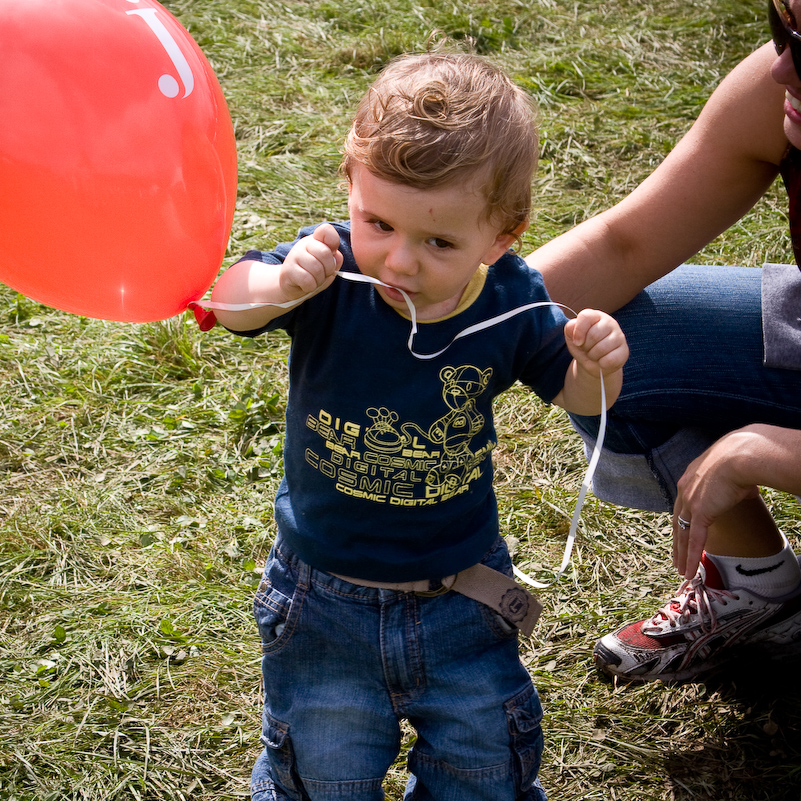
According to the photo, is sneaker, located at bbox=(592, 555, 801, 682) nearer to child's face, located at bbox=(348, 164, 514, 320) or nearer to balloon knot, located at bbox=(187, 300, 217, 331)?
child's face, located at bbox=(348, 164, 514, 320)

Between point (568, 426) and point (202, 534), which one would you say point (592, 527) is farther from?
point (202, 534)

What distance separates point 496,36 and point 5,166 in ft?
13.8

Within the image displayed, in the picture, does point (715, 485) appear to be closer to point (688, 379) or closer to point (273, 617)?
point (688, 379)

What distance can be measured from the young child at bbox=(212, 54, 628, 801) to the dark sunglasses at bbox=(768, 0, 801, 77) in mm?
489

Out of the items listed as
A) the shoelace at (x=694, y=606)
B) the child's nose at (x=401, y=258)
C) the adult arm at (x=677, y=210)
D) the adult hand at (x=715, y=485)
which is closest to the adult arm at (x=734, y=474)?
the adult hand at (x=715, y=485)

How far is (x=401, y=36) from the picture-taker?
4.98 m

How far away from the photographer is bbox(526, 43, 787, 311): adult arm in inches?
80.0

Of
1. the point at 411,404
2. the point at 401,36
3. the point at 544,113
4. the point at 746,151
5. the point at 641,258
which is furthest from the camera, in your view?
the point at 401,36

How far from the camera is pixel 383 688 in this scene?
5.72ft

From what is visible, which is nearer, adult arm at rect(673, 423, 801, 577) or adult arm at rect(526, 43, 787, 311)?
adult arm at rect(673, 423, 801, 577)

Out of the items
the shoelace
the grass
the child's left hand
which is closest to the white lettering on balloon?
the child's left hand

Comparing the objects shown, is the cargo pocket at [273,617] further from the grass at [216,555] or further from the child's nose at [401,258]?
the child's nose at [401,258]

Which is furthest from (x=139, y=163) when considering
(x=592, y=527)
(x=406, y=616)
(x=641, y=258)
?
(x=592, y=527)

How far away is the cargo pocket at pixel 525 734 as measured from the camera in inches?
68.3
